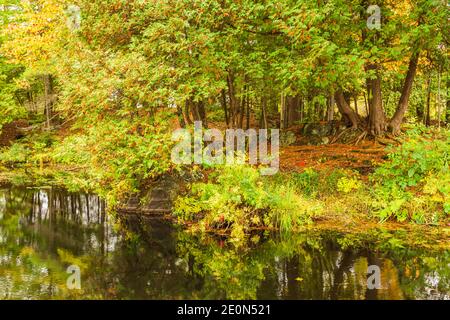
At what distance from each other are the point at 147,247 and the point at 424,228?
5.37m

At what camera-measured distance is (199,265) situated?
7164 millimetres

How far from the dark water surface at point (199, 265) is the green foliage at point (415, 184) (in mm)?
1530

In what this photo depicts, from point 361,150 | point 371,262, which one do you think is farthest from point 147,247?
point 361,150

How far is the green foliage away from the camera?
29.8 ft

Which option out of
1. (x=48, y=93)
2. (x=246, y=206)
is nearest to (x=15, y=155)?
(x=48, y=93)

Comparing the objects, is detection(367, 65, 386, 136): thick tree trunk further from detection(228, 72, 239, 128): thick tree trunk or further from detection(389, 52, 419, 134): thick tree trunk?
detection(228, 72, 239, 128): thick tree trunk

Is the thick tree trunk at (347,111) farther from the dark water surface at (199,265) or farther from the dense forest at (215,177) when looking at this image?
the dark water surface at (199,265)

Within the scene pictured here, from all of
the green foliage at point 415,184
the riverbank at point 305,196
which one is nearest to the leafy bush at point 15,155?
the riverbank at point 305,196

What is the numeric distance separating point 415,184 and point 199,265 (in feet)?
16.6

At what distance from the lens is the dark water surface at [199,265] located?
595 cm

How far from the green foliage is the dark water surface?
1530mm

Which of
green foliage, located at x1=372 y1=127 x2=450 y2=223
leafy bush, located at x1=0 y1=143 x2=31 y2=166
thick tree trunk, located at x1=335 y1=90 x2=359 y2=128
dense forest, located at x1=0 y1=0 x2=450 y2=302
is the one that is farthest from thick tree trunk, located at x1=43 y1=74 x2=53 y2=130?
green foliage, located at x1=372 y1=127 x2=450 y2=223

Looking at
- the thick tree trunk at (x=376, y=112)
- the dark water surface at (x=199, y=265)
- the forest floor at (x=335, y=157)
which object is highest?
the thick tree trunk at (x=376, y=112)
